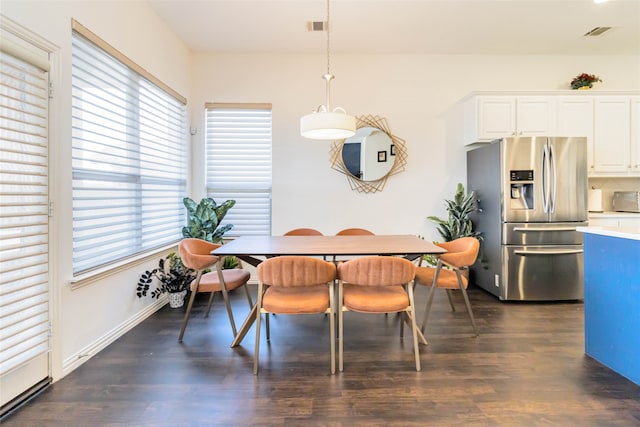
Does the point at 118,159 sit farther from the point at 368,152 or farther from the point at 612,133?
the point at 612,133

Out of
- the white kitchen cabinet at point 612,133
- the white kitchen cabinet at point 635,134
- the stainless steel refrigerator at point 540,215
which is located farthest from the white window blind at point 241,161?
the white kitchen cabinet at point 635,134

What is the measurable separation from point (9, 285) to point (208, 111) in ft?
9.71

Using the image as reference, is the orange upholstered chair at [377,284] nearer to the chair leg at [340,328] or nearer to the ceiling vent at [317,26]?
the chair leg at [340,328]

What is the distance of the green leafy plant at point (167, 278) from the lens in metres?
2.84

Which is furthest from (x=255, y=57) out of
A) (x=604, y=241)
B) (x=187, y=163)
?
(x=604, y=241)

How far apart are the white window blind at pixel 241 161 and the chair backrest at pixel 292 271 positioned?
2.18 metres

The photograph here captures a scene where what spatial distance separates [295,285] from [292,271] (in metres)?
0.11

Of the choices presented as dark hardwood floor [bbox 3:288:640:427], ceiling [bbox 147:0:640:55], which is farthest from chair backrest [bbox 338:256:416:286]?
ceiling [bbox 147:0:640:55]

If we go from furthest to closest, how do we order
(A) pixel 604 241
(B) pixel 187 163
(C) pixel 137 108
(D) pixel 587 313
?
1. (B) pixel 187 163
2. (C) pixel 137 108
3. (D) pixel 587 313
4. (A) pixel 604 241

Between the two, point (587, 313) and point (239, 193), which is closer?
point (587, 313)

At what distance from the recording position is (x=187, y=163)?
3.89 meters

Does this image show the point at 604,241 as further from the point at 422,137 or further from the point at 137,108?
the point at 137,108

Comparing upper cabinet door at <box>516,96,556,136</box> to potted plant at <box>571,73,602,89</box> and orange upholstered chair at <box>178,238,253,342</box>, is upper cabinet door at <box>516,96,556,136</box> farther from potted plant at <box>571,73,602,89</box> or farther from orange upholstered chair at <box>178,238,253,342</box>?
orange upholstered chair at <box>178,238,253,342</box>

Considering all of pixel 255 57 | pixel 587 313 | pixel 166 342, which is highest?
pixel 255 57
